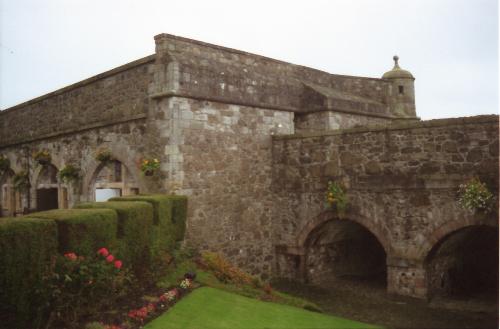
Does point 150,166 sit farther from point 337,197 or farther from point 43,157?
point 43,157

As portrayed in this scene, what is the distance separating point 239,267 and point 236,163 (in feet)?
9.54

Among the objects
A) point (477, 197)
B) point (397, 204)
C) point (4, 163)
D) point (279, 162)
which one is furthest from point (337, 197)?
point (4, 163)

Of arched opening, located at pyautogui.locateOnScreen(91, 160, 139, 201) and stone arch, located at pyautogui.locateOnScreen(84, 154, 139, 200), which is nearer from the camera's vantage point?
stone arch, located at pyautogui.locateOnScreen(84, 154, 139, 200)

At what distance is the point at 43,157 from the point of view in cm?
1636

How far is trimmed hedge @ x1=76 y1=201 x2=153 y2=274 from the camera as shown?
8.37 m

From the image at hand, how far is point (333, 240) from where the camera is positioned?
13789mm

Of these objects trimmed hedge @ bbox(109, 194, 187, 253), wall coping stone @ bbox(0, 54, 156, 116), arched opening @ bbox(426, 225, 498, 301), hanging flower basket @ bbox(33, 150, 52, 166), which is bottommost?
arched opening @ bbox(426, 225, 498, 301)

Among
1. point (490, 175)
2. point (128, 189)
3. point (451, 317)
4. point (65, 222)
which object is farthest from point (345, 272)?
point (65, 222)

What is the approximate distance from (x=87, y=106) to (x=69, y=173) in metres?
2.22

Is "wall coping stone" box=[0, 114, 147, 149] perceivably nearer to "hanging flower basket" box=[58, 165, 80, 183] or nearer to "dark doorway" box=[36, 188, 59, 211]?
"hanging flower basket" box=[58, 165, 80, 183]

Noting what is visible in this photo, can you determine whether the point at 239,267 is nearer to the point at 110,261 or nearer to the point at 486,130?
the point at 110,261

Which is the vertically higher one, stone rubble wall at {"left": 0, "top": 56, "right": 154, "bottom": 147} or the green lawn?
stone rubble wall at {"left": 0, "top": 56, "right": 154, "bottom": 147}

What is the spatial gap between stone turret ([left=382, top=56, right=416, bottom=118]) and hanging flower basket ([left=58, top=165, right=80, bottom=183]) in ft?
36.8

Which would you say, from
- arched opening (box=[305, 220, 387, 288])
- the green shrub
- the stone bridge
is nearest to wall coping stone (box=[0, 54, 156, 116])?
the stone bridge
